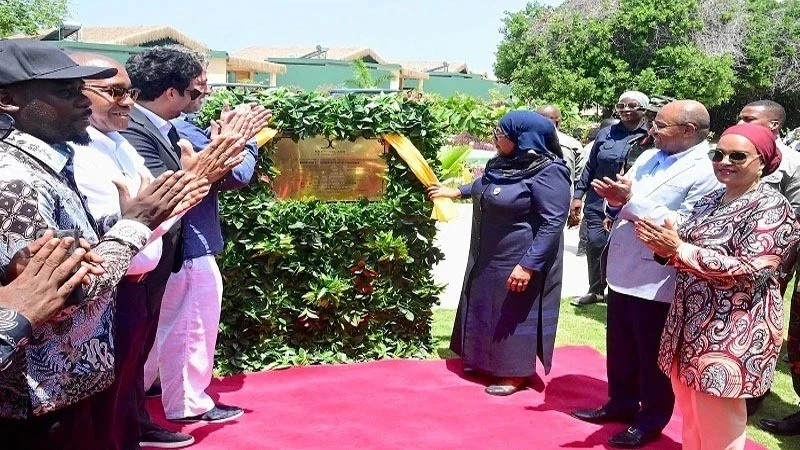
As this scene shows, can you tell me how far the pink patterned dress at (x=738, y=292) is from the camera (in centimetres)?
324

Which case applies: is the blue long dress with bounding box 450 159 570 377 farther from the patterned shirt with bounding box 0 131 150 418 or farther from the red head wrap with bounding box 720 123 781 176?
the patterned shirt with bounding box 0 131 150 418

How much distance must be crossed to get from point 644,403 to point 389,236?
7.05 feet

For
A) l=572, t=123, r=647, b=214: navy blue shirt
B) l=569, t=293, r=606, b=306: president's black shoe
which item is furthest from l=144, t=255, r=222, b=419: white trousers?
l=569, t=293, r=606, b=306: president's black shoe

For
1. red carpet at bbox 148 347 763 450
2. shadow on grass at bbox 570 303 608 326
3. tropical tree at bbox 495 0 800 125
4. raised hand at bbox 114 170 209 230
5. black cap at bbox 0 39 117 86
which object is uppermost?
tropical tree at bbox 495 0 800 125

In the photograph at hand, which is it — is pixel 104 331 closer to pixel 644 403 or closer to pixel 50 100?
pixel 50 100

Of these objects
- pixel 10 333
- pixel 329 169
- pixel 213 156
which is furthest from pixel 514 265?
pixel 10 333

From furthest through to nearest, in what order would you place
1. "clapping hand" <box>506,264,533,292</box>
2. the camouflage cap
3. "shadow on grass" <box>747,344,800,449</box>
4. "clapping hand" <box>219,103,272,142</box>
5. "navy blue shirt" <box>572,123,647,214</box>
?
"navy blue shirt" <box>572,123,647,214</box>
the camouflage cap
"clapping hand" <box>506,264,533,292</box>
"shadow on grass" <box>747,344,800,449</box>
"clapping hand" <box>219,103,272,142</box>

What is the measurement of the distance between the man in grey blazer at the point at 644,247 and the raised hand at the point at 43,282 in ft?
9.46

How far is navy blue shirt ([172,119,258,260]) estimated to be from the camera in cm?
425

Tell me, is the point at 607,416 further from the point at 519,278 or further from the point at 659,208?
the point at 659,208

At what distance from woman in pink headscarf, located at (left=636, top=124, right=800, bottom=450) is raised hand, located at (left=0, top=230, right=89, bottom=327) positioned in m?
2.37

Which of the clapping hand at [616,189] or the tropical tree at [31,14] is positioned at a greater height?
the tropical tree at [31,14]

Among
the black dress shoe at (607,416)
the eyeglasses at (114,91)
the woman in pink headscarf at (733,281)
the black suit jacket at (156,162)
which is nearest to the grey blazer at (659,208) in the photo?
the woman in pink headscarf at (733,281)

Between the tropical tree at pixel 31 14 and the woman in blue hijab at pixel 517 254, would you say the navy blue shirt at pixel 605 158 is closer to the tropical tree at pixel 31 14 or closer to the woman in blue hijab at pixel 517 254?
the woman in blue hijab at pixel 517 254
